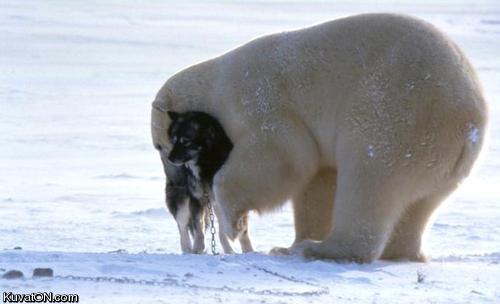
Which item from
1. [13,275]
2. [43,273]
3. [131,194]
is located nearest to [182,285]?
[43,273]

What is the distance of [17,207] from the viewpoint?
11.7 metres

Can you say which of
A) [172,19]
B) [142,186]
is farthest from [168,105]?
[172,19]

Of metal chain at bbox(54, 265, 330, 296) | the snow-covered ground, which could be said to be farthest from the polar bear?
metal chain at bbox(54, 265, 330, 296)

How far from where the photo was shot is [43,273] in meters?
6.25

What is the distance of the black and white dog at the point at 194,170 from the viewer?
8391 millimetres

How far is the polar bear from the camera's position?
24.7ft

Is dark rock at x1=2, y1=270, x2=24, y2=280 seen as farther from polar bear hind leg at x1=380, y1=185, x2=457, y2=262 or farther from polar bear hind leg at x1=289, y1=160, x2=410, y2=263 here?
polar bear hind leg at x1=380, y1=185, x2=457, y2=262

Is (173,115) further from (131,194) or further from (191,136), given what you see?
(131,194)

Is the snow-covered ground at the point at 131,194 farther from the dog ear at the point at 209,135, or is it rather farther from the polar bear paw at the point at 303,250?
the dog ear at the point at 209,135

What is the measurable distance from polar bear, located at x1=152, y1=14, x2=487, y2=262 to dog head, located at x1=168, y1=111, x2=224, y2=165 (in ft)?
0.28

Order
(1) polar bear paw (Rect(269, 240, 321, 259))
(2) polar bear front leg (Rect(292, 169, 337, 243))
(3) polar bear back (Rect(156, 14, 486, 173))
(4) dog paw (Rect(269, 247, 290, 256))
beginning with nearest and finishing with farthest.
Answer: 1. (3) polar bear back (Rect(156, 14, 486, 173))
2. (1) polar bear paw (Rect(269, 240, 321, 259))
3. (4) dog paw (Rect(269, 247, 290, 256))
4. (2) polar bear front leg (Rect(292, 169, 337, 243))

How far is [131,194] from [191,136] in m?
4.33

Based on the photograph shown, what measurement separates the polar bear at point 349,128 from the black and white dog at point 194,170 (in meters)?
0.11

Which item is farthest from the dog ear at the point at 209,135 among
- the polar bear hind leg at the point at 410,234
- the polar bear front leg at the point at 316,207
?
the polar bear hind leg at the point at 410,234
